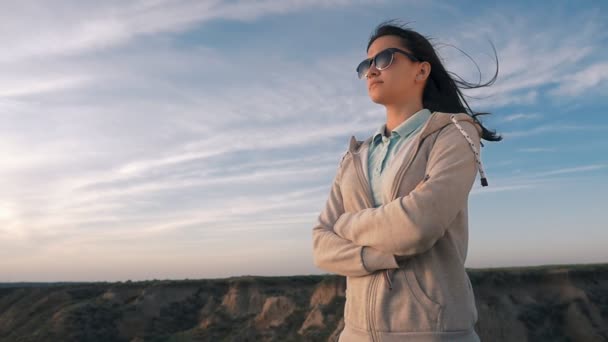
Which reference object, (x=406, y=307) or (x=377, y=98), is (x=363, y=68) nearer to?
(x=377, y=98)

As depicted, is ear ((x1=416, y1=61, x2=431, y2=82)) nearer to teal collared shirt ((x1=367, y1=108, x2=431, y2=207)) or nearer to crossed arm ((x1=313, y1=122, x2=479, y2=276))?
teal collared shirt ((x1=367, y1=108, x2=431, y2=207))

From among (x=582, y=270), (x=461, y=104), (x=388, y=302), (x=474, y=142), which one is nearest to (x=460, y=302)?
(x=388, y=302)

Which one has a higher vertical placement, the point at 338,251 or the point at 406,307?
the point at 338,251

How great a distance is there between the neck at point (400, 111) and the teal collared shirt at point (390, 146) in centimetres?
4

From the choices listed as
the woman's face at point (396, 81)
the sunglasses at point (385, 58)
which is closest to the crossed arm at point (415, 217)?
the woman's face at point (396, 81)

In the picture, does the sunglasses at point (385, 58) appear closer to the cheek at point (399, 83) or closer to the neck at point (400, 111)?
the cheek at point (399, 83)

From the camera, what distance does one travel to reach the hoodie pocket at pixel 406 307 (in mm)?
1953

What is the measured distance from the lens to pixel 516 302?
2472cm

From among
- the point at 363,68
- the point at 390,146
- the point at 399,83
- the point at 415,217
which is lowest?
the point at 415,217

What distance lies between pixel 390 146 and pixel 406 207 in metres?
0.43

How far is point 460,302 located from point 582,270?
27.9m

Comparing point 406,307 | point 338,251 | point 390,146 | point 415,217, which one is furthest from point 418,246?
point 390,146

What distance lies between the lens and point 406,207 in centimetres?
206

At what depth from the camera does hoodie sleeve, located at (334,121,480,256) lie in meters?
2.02
